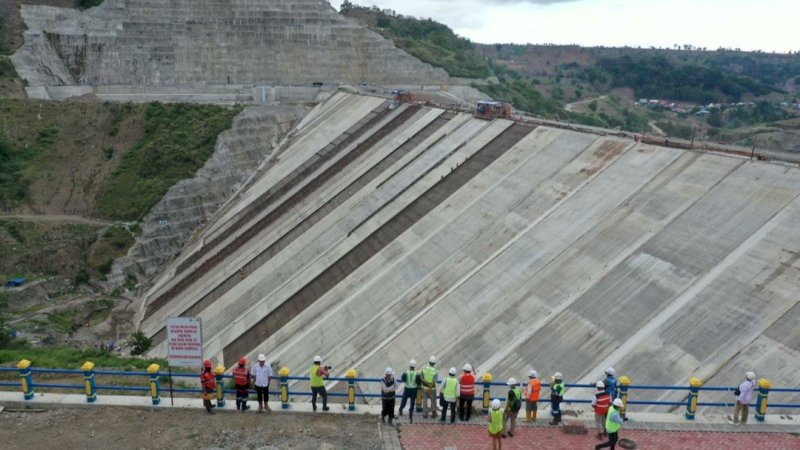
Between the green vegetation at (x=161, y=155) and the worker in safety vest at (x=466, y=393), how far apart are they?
140 ft

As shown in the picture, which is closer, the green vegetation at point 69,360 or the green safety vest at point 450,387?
the green safety vest at point 450,387

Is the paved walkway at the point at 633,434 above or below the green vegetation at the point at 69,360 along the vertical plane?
below

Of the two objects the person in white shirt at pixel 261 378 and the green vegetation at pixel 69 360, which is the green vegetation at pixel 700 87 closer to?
the green vegetation at pixel 69 360

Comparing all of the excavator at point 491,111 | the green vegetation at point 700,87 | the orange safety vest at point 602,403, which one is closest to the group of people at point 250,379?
the orange safety vest at point 602,403

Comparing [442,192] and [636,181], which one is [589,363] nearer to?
[636,181]

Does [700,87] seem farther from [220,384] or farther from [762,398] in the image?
[220,384]

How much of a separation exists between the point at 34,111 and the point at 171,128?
13.7 m

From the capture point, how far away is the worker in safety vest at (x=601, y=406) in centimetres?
1323

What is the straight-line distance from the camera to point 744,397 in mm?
13633

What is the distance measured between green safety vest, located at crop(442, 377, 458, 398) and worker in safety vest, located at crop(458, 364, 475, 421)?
0.28 m

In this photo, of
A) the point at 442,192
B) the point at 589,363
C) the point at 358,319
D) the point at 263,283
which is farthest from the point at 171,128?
the point at 589,363

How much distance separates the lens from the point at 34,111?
59.5 metres

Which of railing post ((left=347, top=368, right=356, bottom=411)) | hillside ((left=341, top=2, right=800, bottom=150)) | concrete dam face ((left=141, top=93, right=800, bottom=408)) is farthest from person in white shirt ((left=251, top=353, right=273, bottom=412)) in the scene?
hillside ((left=341, top=2, right=800, bottom=150))

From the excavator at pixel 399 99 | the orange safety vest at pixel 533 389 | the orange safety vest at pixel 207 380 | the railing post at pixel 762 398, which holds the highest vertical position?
the excavator at pixel 399 99
